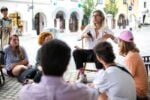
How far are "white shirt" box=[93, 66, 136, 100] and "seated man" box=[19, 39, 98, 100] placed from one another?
3.90 feet

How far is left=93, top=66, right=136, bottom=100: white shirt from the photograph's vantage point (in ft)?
13.4

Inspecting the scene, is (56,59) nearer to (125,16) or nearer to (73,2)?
(73,2)

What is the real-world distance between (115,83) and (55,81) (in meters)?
1.52

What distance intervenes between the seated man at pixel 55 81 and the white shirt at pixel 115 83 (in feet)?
3.90

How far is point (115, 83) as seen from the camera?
13.4ft

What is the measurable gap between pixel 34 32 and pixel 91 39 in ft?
118

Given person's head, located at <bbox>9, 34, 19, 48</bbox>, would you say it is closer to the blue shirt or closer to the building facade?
the blue shirt

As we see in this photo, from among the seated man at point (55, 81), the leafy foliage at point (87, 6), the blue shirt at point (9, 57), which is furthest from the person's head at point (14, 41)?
the leafy foliage at point (87, 6)

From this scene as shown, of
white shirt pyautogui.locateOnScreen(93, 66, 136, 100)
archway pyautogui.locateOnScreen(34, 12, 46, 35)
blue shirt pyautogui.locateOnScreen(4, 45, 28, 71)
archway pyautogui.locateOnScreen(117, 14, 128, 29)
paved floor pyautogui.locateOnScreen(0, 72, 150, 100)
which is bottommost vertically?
archway pyautogui.locateOnScreen(117, 14, 128, 29)

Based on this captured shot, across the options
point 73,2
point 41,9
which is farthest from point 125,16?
point 41,9

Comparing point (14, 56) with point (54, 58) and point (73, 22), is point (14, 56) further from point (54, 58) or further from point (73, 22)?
point (73, 22)

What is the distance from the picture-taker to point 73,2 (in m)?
51.9

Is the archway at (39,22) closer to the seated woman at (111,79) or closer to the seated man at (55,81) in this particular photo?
the seated woman at (111,79)

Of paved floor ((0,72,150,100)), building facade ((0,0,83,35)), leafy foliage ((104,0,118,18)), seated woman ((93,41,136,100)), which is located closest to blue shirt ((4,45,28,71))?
paved floor ((0,72,150,100))
